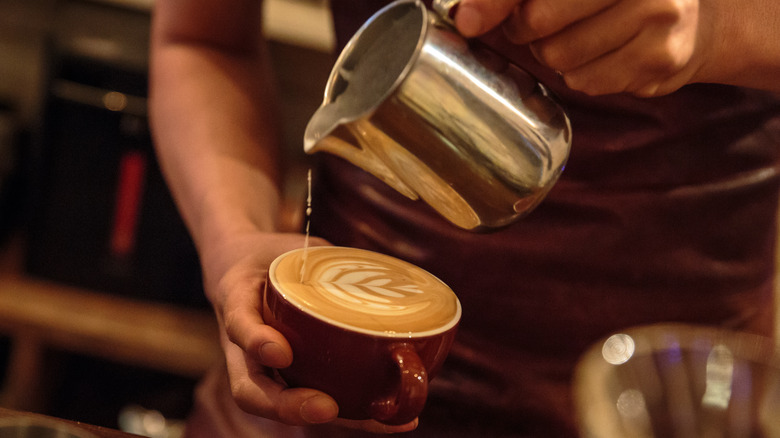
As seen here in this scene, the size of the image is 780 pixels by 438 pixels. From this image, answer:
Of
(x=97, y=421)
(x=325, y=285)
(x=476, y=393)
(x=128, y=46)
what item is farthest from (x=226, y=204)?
(x=97, y=421)

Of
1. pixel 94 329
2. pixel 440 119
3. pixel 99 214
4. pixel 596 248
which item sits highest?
pixel 440 119

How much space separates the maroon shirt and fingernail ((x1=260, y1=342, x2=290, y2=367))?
0.40 metres

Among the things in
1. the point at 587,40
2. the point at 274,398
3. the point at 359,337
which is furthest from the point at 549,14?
the point at 274,398

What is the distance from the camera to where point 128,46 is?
192 centimetres

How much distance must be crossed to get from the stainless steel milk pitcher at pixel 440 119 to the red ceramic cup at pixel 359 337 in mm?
129

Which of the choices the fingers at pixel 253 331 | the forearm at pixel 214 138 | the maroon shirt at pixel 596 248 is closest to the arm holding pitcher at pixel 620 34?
the maroon shirt at pixel 596 248

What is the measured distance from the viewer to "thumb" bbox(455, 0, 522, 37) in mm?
621

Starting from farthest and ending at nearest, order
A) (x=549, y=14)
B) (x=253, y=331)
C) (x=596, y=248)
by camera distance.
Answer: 1. (x=596, y=248)
2. (x=253, y=331)
3. (x=549, y=14)

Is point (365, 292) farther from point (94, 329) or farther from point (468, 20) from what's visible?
point (94, 329)

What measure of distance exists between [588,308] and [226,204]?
21.2 inches

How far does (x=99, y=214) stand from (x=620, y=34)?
1724 millimetres

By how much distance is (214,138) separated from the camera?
44.1 inches

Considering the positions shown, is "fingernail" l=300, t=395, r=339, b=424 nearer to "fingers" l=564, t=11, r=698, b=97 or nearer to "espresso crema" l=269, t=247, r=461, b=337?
"espresso crema" l=269, t=247, r=461, b=337

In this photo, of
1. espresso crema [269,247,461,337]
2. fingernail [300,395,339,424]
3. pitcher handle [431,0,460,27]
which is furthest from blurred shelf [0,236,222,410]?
pitcher handle [431,0,460,27]
